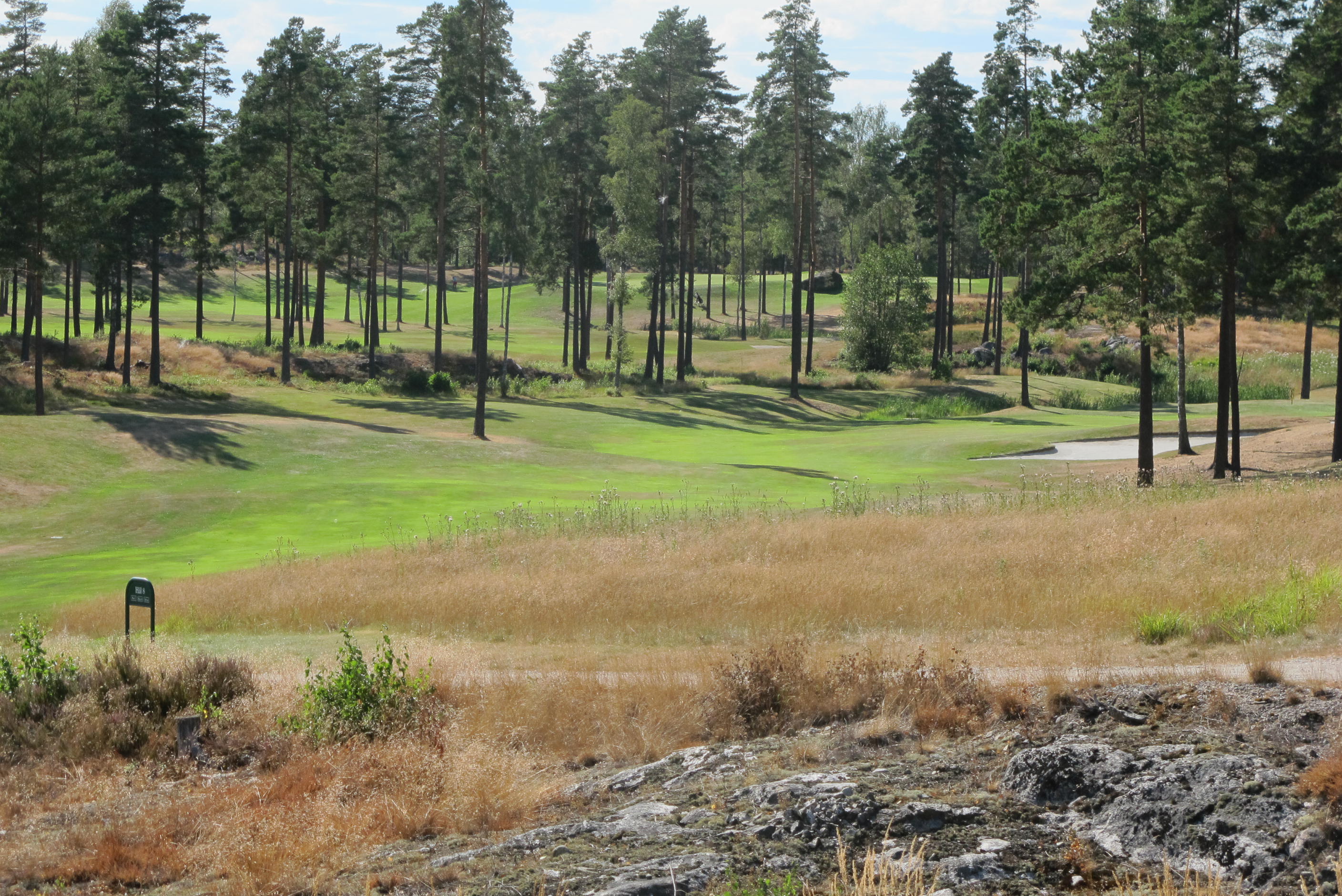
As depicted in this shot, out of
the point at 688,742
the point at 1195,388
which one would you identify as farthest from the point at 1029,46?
the point at 688,742

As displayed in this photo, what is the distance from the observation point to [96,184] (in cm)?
5047

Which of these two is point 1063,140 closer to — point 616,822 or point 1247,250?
point 1247,250

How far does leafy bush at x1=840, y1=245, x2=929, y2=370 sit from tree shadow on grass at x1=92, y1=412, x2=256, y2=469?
1689 inches

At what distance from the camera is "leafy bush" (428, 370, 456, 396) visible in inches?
2552

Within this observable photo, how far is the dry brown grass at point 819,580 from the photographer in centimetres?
1608

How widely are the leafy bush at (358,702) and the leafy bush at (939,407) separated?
50.8 m

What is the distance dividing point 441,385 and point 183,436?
23194mm

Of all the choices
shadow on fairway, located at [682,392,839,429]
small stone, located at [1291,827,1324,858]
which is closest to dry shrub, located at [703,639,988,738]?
small stone, located at [1291,827,1324,858]

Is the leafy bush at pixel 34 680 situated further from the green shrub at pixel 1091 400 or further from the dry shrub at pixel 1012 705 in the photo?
the green shrub at pixel 1091 400

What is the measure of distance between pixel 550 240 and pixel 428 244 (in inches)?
337

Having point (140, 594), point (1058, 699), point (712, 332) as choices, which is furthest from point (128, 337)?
point (712, 332)

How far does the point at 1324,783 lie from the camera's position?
6.93 m

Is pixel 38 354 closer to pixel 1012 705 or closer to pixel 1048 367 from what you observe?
pixel 1012 705

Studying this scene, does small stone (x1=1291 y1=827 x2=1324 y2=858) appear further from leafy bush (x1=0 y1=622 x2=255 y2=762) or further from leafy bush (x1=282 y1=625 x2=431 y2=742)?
leafy bush (x1=0 y1=622 x2=255 y2=762)
